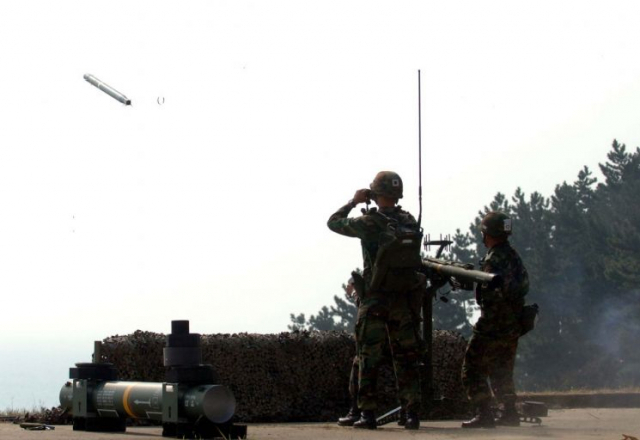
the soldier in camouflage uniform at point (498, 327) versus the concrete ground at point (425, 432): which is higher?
the soldier in camouflage uniform at point (498, 327)

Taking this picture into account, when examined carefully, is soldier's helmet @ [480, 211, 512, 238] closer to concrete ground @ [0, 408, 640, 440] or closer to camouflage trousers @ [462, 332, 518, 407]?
camouflage trousers @ [462, 332, 518, 407]

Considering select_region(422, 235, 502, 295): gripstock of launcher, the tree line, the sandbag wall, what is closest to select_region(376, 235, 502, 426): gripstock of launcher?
select_region(422, 235, 502, 295): gripstock of launcher

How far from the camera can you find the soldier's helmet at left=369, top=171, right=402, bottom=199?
12414 mm

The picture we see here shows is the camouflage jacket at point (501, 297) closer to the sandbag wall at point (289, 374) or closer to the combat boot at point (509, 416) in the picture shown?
the combat boot at point (509, 416)

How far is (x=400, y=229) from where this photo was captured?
12195 millimetres

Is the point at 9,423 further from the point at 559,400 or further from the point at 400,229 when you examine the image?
the point at 559,400

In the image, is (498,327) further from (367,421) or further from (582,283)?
(582,283)

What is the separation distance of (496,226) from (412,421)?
7.09ft

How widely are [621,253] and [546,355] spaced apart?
7794 millimetres

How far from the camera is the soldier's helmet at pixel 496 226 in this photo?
12781 mm

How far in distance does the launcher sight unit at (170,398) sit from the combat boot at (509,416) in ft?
10.3

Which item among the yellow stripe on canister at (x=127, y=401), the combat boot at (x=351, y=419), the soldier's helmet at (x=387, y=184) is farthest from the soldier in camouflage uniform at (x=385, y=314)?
the yellow stripe on canister at (x=127, y=401)

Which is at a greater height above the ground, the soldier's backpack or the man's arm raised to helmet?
the man's arm raised to helmet

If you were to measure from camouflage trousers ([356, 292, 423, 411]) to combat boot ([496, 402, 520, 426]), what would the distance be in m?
0.99
